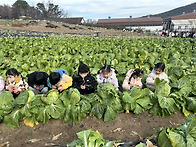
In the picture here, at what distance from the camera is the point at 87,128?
3484 mm

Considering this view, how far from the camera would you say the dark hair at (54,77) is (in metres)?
3.90

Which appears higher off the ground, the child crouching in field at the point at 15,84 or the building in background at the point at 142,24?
the building in background at the point at 142,24

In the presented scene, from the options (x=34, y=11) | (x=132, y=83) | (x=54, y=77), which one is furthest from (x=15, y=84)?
(x=34, y=11)

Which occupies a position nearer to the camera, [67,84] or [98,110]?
[98,110]

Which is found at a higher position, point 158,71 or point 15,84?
point 158,71

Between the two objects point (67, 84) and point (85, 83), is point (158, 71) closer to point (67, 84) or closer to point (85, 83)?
point (85, 83)

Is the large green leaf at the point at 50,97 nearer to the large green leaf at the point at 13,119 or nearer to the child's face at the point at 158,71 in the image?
the large green leaf at the point at 13,119

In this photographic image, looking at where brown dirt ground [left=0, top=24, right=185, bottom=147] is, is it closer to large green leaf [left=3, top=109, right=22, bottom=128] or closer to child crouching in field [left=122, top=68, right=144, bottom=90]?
large green leaf [left=3, top=109, right=22, bottom=128]

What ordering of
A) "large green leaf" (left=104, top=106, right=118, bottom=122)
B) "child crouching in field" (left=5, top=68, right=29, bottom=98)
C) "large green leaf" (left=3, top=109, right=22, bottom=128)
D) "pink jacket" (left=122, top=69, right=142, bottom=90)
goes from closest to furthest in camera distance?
"large green leaf" (left=3, top=109, right=22, bottom=128), "large green leaf" (left=104, top=106, right=118, bottom=122), "child crouching in field" (left=5, top=68, right=29, bottom=98), "pink jacket" (left=122, top=69, right=142, bottom=90)

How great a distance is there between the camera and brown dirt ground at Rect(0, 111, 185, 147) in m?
3.16

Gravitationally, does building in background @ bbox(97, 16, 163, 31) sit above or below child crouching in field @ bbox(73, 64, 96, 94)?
above

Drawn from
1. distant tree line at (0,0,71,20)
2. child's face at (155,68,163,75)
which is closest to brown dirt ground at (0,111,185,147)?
child's face at (155,68,163,75)

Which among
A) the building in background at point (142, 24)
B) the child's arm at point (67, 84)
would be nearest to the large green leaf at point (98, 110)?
the child's arm at point (67, 84)

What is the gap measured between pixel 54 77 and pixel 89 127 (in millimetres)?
1381
